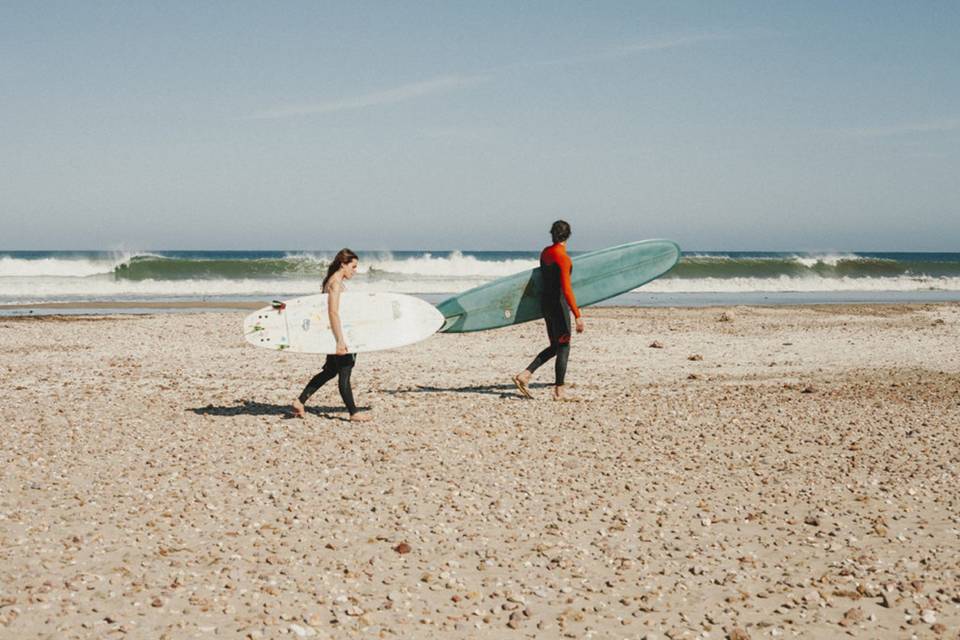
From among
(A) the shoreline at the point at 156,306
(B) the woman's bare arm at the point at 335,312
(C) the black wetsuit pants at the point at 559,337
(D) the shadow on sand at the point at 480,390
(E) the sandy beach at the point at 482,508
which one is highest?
(B) the woman's bare arm at the point at 335,312

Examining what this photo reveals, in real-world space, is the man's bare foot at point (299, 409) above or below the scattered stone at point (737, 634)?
above

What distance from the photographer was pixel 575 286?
444 inches

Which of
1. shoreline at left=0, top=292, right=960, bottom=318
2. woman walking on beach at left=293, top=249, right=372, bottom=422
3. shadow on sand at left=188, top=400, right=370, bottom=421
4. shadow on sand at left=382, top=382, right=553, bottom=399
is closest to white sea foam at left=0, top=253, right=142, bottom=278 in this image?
shoreline at left=0, top=292, right=960, bottom=318

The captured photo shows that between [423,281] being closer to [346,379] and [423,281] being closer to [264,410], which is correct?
[264,410]

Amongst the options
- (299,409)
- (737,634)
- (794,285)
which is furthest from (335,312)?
(794,285)

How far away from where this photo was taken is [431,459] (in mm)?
6891

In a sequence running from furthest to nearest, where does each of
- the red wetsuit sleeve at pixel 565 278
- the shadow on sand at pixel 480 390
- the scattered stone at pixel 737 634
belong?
the shadow on sand at pixel 480 390, the red wetsuit sleeve at pixel 565 278, the scattered stone at pixel 737 634

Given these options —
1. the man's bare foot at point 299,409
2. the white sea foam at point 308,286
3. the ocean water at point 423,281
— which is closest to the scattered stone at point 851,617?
the man's bare foot at point 299,409

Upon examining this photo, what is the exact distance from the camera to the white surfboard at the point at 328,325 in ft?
29.0

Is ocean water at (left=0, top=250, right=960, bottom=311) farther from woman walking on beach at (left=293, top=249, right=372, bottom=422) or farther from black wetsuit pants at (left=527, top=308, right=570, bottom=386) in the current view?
woman walking on beach at (left=293, top=249, right=372, bottom=422)

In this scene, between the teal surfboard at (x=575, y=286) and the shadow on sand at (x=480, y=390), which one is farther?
the teal surfboard at (x=575, y=286)

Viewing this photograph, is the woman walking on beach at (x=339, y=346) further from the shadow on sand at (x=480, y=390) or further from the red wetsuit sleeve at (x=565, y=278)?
the red wetsuit sleeve at (x=565, y=278)

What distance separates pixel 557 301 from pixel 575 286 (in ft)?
6.42

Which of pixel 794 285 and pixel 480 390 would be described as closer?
pixel 480 390
